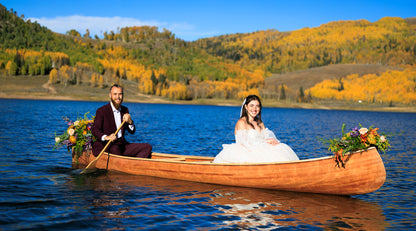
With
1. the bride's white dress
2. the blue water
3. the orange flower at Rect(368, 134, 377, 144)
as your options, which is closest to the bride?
the bride's white dress

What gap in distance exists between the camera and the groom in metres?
11.3

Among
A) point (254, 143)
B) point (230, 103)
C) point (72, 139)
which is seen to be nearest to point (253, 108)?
point (254, 143)

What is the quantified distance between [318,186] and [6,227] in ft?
25.2

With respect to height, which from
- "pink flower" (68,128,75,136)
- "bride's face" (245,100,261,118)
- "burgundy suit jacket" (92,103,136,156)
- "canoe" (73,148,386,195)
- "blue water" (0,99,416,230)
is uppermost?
"bride's face" (245,100,261,118)

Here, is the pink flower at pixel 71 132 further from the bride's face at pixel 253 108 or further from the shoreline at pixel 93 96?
the shoreline at pixel 93 96

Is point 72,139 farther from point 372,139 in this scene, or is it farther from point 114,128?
point 372,139

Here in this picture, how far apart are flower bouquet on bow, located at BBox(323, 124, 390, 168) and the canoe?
15cm

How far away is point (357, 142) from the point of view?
29.6ft

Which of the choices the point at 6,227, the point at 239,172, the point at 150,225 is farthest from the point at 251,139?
the point at 6,227

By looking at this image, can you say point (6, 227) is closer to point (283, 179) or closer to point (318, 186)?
point (283, 179)

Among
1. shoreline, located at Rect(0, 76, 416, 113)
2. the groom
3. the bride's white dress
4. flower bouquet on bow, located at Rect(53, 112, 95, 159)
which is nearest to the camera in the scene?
the bride's white dress

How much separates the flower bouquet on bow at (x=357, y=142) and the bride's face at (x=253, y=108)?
2.28m

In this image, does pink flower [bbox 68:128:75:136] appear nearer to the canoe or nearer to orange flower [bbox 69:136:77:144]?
orange flower [bbox 69:136:77:144]

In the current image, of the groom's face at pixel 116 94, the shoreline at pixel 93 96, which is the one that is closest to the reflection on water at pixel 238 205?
the groom's face at pixel 116 94
